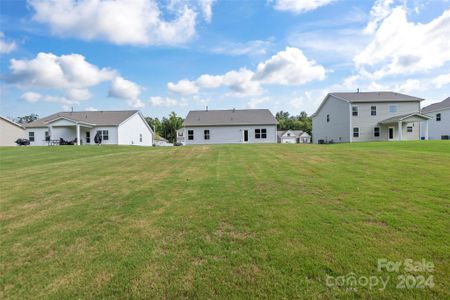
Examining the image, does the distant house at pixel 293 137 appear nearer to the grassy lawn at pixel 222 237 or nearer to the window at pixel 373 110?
A: the window at pixel 373 110

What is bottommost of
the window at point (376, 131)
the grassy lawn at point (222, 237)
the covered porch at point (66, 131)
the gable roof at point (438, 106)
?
the grassy lawn at point (222, 237)

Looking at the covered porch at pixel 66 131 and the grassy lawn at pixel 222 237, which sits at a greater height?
the covered porch at pixel 66 131

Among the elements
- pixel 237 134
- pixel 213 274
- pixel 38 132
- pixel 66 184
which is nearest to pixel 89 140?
pixel 38 132

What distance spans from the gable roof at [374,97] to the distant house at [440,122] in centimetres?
640

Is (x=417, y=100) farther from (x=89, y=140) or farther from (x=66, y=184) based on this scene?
(x=89, y=140)

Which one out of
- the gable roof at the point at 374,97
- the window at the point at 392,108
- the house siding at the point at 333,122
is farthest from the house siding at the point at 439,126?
the house siding at the point at 333,122

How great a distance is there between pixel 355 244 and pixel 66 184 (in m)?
7.63

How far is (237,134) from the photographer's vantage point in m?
32.3

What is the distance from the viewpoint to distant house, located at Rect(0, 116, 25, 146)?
33750mm

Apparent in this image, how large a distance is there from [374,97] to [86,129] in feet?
120

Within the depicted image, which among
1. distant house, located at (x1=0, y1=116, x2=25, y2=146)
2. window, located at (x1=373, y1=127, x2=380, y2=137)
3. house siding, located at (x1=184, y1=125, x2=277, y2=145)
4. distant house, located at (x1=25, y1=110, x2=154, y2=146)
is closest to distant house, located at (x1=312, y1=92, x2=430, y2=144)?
window, located at (x1=373, y1=127, x2=380, y2=137)

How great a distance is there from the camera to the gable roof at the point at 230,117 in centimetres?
3219

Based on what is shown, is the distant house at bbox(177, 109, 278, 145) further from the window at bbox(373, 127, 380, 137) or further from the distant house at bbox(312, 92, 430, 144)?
the window at bbox(373, 127, 380, 137)

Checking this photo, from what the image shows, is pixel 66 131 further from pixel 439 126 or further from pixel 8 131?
pixel 439 126
